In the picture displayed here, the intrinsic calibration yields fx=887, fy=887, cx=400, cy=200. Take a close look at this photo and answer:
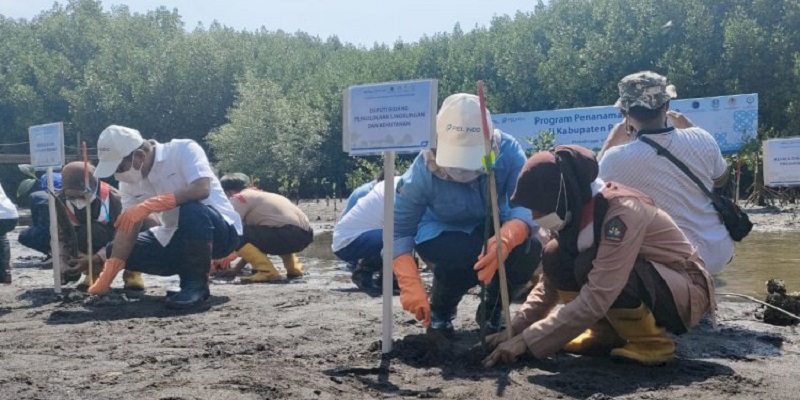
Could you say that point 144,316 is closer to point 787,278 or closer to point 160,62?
point 787,278

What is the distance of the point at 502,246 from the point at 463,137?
53 centimetres

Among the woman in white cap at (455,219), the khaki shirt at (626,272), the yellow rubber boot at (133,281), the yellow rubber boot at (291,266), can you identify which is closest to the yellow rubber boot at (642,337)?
the khaki shirt at (626,272)

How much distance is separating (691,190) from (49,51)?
55247 millimetres

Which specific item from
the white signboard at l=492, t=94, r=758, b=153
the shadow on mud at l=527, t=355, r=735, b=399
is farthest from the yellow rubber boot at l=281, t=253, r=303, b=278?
the white signboard at l=492, t=94, r=758, b=153

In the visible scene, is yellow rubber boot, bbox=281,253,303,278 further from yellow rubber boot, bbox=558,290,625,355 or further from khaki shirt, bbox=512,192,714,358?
khaki shirt, bbox=512,192,714,358

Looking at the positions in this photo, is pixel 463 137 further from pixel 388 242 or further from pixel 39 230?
pixel 39 230

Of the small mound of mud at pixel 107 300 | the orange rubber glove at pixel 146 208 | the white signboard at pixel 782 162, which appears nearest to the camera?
the orange rubber glove at pixel 146 208

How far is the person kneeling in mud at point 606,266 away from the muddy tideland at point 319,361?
142 millimetres

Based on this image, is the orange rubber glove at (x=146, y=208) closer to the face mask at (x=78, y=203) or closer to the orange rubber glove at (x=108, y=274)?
the orange rubber glove at (x=108, y=274)

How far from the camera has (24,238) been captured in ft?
26.8

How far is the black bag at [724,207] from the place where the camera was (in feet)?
14.7

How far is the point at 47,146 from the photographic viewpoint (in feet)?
22.2

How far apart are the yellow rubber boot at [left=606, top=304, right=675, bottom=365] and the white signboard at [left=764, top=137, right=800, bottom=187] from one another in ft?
39.6

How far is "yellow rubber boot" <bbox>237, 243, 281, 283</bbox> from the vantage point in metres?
7.91
